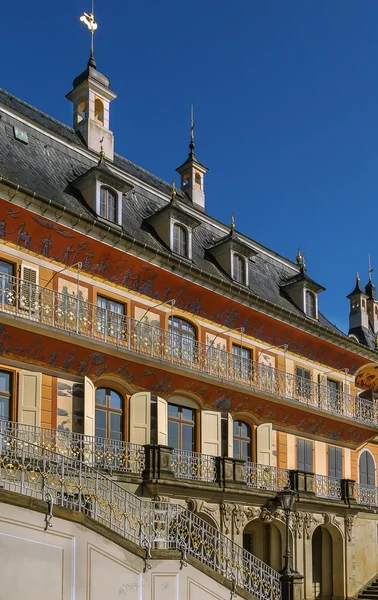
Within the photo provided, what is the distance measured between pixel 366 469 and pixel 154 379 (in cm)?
1386

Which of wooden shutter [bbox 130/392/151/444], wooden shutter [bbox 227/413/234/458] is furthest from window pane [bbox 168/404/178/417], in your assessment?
wooden shutter [bbox 227/413/234/458]

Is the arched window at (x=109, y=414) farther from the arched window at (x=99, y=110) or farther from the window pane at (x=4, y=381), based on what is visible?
the arched window at (x=99, y=110)

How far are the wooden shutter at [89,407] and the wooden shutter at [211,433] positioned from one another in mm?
4542

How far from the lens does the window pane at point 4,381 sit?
63.0 feet

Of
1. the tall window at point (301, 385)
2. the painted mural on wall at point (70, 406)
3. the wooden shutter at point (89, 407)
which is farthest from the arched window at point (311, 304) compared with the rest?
the painted mural on wall at point (70, 406)

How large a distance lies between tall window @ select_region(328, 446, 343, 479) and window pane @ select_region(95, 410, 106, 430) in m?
11.8

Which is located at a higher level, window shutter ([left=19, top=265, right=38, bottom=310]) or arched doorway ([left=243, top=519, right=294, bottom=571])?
window shutter ([left=19, top=265, right=38, bottom=310])

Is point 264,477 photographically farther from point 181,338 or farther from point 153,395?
point 181,338

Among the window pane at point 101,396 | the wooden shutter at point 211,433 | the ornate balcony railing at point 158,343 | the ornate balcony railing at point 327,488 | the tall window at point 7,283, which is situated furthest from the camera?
the ornate balcony railing at point 327,488

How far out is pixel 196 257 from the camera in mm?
26656

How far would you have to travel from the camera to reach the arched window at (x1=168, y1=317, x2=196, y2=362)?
2358 cm

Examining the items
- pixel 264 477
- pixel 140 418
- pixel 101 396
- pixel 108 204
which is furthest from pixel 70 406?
pixel 264 477

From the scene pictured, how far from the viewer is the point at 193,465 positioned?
75.3 ft

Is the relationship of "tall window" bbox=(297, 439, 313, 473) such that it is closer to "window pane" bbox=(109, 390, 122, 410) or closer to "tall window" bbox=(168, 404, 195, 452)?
"tall window" bbox=(168, 404, 195, 452)
